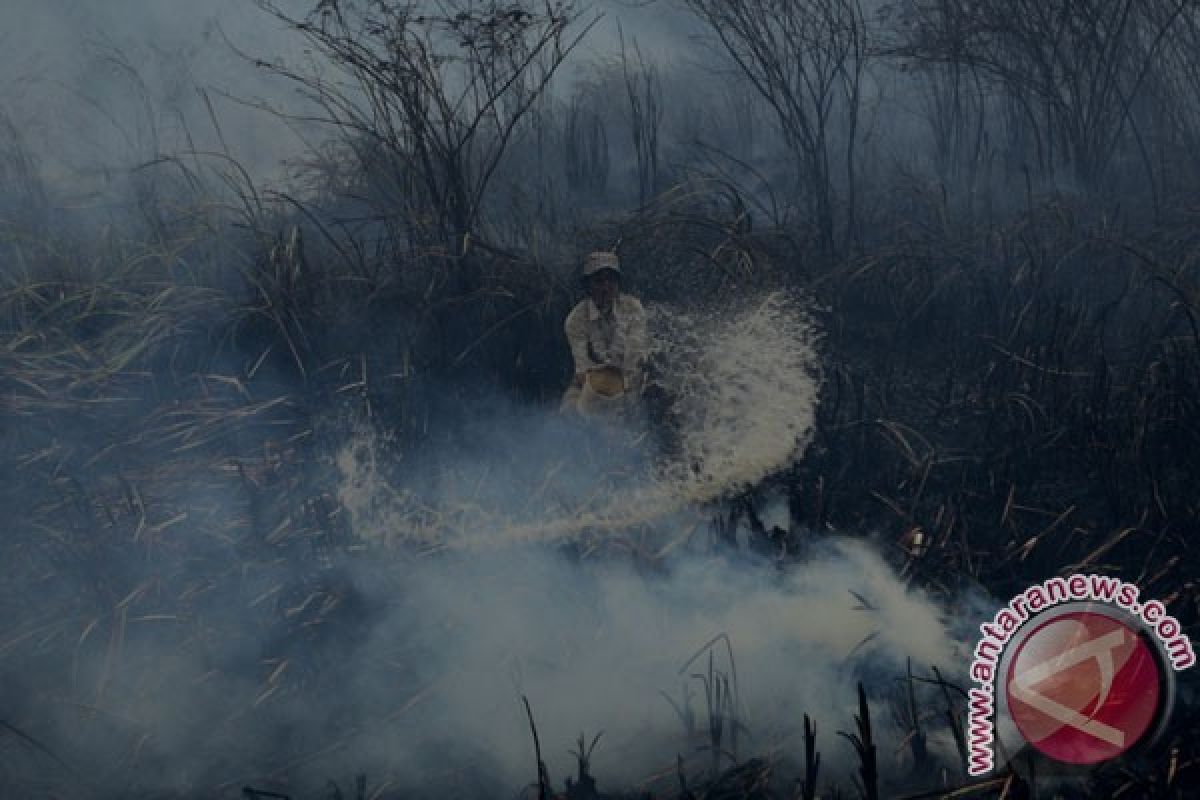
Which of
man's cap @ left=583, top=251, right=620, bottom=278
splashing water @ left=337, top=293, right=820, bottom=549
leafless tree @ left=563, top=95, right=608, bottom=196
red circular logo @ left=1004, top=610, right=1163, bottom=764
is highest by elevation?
leafless tree @ left=563, top=95, right=608, bottom=196

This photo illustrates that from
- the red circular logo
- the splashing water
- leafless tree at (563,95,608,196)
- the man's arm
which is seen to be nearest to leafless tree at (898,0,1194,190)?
leafless tree at (563,95,608,196)

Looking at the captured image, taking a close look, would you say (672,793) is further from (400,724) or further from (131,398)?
(131,398)

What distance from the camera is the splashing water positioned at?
4.24 meters

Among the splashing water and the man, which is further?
the man

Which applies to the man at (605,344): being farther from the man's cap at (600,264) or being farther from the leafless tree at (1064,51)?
the leafless tree at (1064,51)

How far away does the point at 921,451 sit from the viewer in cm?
448

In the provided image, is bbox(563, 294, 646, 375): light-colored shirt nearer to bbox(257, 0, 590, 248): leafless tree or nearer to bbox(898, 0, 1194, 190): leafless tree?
bbox(257, 0, 590, 248): leafless tree

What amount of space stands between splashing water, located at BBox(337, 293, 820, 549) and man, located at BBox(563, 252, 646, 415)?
0.14m

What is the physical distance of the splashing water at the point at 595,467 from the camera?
4.24 metres

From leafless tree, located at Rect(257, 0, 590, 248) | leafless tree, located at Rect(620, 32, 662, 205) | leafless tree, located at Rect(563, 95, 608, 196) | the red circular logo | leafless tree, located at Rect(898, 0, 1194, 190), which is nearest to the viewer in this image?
the red circular logo

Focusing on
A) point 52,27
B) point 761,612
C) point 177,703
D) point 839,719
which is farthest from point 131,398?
point 52,27

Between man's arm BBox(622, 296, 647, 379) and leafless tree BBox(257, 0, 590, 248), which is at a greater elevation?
leafless tree BBox(257, 0, 590, 248)

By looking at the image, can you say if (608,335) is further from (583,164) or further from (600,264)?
(583,164)

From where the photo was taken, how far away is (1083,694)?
8.50 ft
